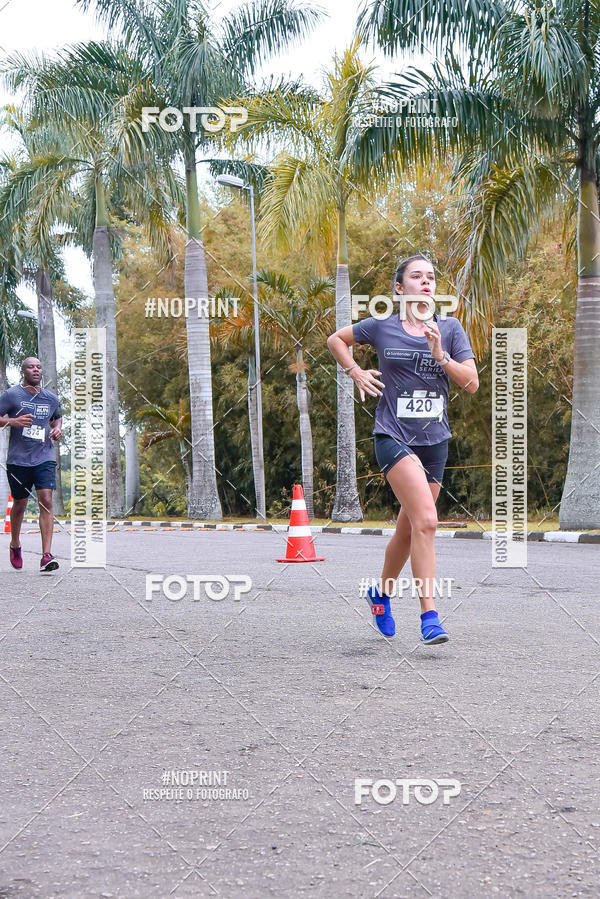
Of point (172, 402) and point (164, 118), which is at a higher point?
point (164, 118)

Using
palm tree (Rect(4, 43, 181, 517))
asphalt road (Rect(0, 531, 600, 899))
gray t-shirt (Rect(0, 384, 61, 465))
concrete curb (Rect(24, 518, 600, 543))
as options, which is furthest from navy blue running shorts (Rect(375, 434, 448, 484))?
palm tree (Rect(4, 43, 181, 517))

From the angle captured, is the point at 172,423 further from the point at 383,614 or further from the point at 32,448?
the point at 383,614

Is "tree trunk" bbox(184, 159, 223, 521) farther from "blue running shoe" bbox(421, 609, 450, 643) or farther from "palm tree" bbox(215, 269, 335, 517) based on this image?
"blue running shoe" bbox(421, 609, 450, 643)

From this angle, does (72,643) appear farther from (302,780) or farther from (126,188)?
(126,188)

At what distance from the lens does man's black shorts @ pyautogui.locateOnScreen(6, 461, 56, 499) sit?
930cm

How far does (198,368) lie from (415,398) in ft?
58.0

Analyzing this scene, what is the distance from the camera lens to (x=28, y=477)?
9.35m

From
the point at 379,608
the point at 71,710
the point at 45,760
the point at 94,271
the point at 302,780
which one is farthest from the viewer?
the point at 94,271

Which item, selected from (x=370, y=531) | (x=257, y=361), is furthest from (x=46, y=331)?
(x=370, y=531)

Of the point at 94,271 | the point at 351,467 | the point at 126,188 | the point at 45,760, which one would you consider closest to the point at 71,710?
the point at 45,760

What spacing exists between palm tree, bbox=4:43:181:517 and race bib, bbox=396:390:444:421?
17.2 metres

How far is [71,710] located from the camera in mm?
3982

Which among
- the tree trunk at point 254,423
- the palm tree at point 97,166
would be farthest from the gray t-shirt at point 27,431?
the tree trunk at point 254,423

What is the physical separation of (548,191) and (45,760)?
1422 centimetres
